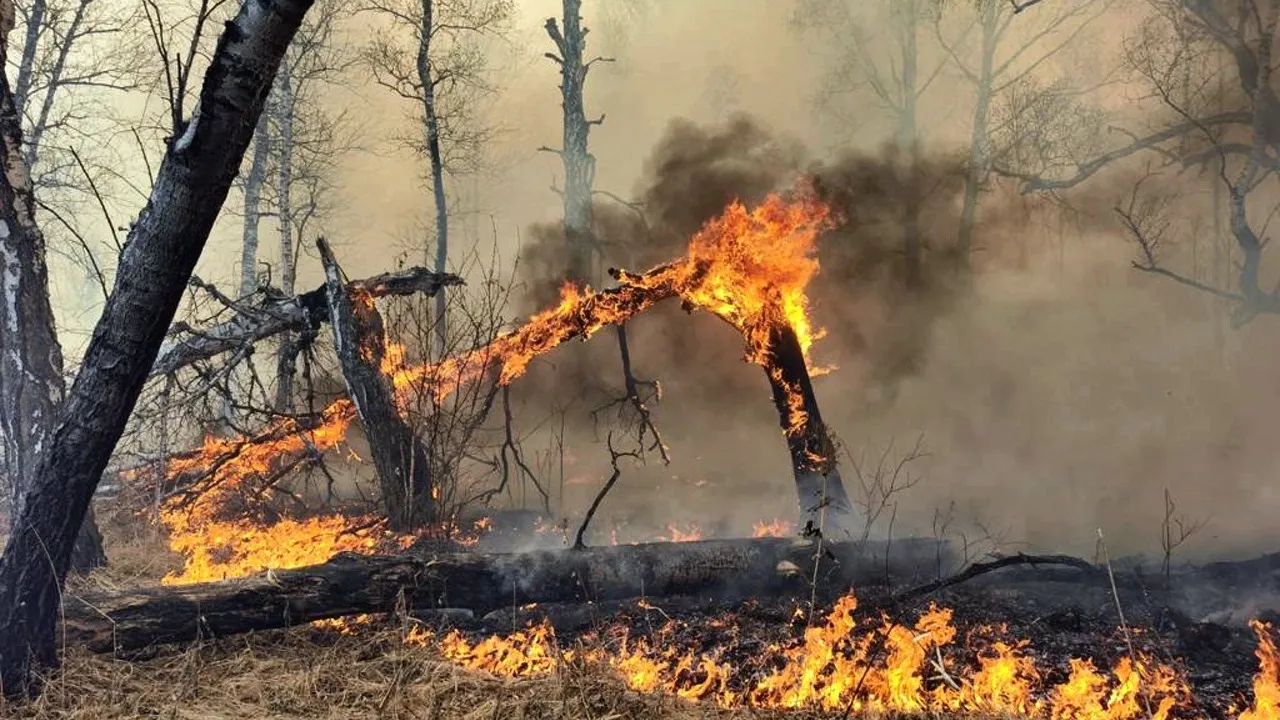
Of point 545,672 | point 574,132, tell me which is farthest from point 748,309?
point 574,132

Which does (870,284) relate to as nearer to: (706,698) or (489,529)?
(489,529)

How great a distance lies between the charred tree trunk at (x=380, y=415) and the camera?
24.7ft

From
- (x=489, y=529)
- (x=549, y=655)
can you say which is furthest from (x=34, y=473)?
(x=489, y=529)

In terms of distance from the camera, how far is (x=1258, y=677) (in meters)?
4.17

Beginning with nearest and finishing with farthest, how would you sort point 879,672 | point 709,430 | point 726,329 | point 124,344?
1. point 124,344
2. point 879,672
3. point 709,430
4. point 726,329

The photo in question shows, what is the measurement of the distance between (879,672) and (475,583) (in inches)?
117

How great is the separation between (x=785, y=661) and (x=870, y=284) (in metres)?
12.4

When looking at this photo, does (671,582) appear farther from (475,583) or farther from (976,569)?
(976,569)

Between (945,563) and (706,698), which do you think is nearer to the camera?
(706,698)

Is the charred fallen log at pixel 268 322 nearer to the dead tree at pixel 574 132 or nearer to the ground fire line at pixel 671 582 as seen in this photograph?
the ground fire line at pixel 671 582

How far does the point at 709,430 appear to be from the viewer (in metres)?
15.0

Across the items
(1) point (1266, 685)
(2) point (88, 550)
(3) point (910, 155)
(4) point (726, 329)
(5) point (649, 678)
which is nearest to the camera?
(1) point (1266, 685)

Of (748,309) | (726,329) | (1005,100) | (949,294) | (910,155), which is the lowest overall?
(748,309)

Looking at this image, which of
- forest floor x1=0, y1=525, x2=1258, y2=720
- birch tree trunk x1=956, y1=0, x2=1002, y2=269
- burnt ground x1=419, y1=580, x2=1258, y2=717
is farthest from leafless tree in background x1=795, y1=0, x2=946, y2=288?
forest floor x1=0, y1=525, x2=1258, y2=720
